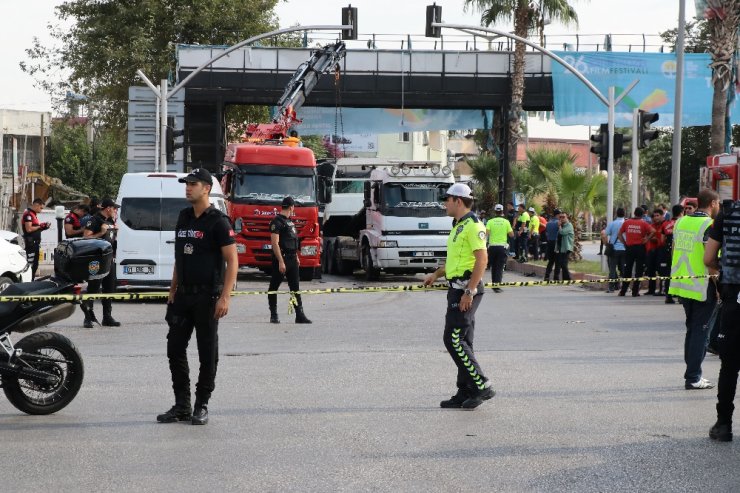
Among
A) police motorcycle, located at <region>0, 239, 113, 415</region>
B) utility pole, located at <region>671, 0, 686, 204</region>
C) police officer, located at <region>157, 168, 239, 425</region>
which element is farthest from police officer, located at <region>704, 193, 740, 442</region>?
utility pole, located at <region>671, 0, 686, 204</region>

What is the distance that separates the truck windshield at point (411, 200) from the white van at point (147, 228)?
7.20 m

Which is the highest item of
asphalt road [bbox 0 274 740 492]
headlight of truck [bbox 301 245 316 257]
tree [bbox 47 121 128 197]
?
tree [bbox 47 121 128 197]

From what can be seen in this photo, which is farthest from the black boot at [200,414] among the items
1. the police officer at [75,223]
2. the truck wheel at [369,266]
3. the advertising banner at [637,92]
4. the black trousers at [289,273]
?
the advertising banner at [637,92]

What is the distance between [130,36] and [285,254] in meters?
32.0

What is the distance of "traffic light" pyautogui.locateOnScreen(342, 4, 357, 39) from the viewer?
27250 millimetres

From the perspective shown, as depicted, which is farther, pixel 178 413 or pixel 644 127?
pixel 644 127

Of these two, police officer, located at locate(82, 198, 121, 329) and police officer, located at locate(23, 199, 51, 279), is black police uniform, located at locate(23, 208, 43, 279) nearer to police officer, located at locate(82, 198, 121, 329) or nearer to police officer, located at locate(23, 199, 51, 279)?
police officer, located at locate(23, 199, 51, 279)

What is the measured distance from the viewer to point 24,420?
8.73 metres

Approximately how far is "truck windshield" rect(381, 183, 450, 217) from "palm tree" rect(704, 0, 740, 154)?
25.7 ft

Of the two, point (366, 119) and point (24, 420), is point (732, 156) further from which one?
point (366, 119)

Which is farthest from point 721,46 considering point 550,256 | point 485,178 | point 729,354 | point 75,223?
point 729,354

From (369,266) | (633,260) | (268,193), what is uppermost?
(268,193)

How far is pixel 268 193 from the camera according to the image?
27.7 meters

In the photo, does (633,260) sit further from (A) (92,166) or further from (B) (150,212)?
(A) (92,166)
